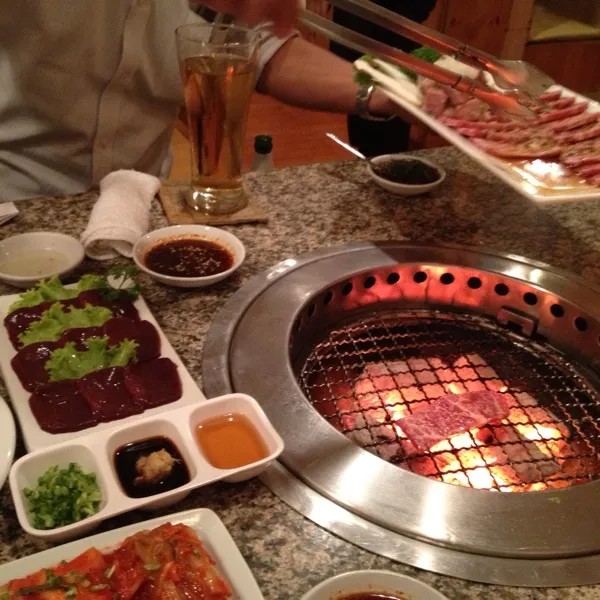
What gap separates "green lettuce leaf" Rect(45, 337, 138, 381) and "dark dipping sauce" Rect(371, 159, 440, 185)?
95cm

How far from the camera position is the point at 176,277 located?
4.46 feet

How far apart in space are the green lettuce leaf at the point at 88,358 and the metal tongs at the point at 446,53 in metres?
0.79

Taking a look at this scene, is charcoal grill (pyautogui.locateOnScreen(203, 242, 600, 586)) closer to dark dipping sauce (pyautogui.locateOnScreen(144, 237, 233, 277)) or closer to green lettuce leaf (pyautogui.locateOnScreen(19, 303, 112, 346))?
dark dipping sauce (pyautogui.locateOnScreen(144, 237, 233, 277))

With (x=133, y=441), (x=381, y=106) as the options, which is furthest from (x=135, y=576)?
(x=381, y=106)

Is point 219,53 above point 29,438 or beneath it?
above

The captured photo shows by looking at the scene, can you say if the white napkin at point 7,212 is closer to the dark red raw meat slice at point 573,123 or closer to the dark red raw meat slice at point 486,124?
the dark red raw meat slice at point 486,124

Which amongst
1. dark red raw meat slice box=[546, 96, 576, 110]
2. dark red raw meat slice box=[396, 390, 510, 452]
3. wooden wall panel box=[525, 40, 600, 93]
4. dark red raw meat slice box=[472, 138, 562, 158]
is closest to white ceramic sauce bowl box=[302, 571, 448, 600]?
dark red raw meat slice box=[396, 390, 510, 452]

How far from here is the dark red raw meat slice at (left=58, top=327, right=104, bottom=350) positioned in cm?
116

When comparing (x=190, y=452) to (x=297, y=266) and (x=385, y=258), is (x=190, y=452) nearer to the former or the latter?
(x=297, y=266)

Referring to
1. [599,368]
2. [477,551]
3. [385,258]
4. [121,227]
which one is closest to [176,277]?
[121,227]

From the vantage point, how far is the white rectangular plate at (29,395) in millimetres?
983

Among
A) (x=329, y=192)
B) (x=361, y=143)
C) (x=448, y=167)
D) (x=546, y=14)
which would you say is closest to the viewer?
(x=329, y=192)

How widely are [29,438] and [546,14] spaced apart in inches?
201

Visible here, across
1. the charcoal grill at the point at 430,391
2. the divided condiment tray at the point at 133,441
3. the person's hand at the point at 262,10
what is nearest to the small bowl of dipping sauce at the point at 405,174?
the charcoal grill at the point at 430,391
